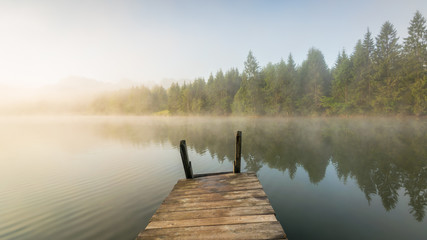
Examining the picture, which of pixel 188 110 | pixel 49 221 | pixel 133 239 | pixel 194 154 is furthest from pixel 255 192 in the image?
pixel 188 110

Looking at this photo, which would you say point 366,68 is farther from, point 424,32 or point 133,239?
point 133,239

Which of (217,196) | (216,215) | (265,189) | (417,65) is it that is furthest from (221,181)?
(417,65)

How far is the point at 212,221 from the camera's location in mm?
4941

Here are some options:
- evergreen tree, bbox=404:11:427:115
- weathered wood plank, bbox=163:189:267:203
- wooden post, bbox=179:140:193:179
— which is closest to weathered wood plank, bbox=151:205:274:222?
weathered wood plank, bbox=163:189:267:203

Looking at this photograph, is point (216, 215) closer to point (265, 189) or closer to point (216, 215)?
point (216, 215)

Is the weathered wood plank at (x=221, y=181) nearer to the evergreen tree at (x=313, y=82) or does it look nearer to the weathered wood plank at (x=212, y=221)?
the weathered wood plank at (x=212, y=221)

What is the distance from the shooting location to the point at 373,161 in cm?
1608

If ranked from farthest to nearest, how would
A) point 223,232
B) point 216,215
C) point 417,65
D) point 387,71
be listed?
point 387,71
point 417,65
point 216,215
point 223,232

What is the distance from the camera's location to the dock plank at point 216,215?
173 inches

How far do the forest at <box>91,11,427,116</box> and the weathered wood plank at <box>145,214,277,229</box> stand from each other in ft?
222

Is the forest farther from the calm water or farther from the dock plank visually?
the dock plank

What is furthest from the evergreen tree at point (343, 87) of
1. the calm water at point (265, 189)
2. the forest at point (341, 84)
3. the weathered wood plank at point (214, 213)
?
the weathered wood plank at point (214, 213)

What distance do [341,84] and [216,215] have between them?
78176mm

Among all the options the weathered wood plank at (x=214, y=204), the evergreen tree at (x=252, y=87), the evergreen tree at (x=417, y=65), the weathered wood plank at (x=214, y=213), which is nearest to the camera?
the weathered wood plank at (x=214, y=213)
